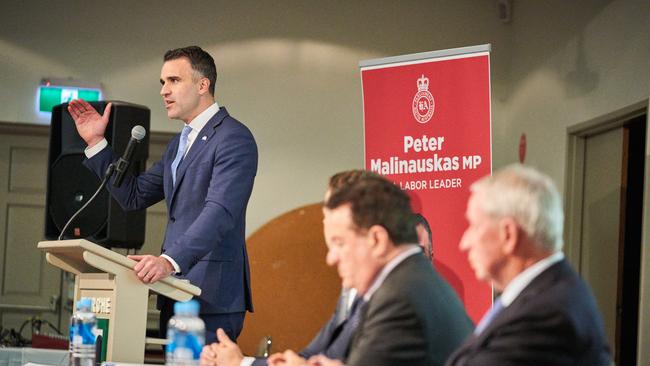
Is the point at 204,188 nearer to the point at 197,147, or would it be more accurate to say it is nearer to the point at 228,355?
the point at 197,147

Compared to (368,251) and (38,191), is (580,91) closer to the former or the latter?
(38,191)

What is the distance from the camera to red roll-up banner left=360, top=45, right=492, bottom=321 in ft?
14.2

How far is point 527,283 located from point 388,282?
12.1 inches

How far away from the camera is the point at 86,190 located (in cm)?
484

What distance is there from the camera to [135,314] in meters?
2.77


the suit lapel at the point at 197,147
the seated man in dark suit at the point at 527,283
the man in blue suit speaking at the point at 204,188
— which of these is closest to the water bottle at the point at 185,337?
the man in blue suit speaking at the point at 204,188

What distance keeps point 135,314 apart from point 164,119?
173 inches

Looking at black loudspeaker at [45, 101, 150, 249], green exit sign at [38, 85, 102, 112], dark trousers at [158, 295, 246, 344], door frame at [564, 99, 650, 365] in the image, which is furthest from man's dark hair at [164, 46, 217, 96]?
green exit sign at [38, 85, 102, 112]

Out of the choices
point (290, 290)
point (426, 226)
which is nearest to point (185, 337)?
point (426, 226)

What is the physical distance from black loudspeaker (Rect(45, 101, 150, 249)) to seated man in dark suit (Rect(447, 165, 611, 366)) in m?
3.37

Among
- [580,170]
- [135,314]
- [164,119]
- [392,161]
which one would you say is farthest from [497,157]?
[135,314]

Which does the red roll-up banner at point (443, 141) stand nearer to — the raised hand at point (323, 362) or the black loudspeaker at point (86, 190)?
the black loudspeaker at point (86, 190)

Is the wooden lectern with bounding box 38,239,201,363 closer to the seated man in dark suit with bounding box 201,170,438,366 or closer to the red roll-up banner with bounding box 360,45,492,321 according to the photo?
the seated man in dark suit with bounding box 201,170,438,366

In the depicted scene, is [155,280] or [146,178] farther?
[146,178]
